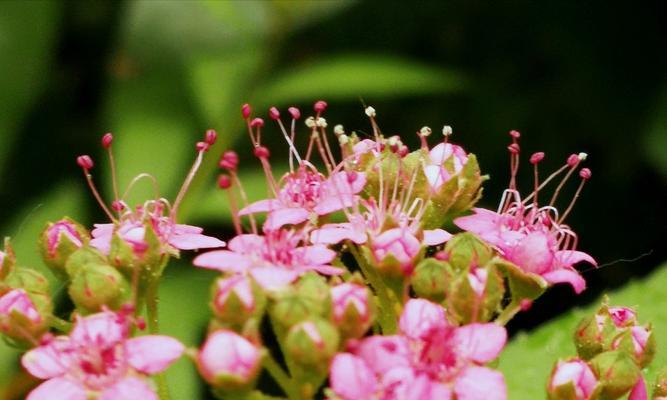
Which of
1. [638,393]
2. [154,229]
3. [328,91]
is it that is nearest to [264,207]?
[154,229]

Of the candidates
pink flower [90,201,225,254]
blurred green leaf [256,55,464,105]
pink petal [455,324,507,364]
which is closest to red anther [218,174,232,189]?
pink flower [90,201,225,254]

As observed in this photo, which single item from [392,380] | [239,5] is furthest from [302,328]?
[239,5]

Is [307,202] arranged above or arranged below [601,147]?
A: above

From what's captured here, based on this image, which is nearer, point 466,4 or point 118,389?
point 118,389

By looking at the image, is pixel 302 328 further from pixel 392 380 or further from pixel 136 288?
pixel 136 288

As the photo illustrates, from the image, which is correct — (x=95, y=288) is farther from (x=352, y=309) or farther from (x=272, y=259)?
(x=352, y=309)

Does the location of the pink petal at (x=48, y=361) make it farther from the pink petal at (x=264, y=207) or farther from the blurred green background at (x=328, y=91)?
the blurred green background at (x=328, y=91)

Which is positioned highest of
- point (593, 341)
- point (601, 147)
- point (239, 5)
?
point (239, 5)
